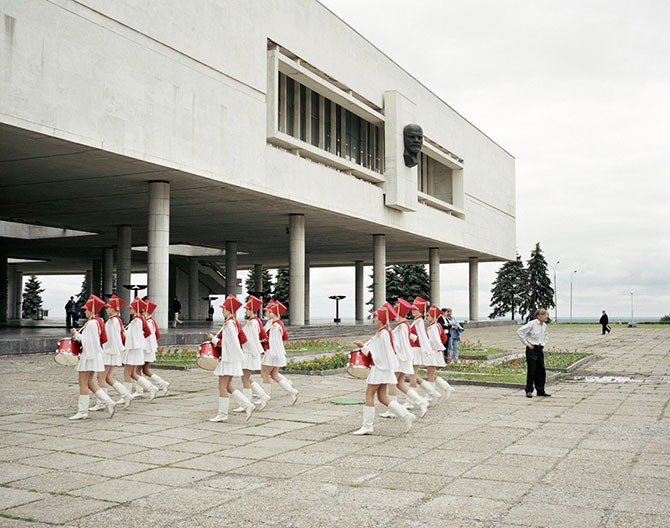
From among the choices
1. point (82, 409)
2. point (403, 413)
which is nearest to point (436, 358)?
point (403, 413)

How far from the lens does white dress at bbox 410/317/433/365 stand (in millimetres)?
12130

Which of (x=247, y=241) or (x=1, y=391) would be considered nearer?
(x=1, y=391)

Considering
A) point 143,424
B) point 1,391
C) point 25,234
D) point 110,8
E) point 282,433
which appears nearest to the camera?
point 282,433

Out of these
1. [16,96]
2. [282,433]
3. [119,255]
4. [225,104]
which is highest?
[225,104]

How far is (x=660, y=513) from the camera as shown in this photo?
5.73 m

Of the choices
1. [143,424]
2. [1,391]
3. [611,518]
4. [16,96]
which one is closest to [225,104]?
[16,96]

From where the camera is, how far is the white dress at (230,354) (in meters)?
10.5

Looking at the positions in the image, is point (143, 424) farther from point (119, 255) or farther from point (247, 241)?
point (247, 241)

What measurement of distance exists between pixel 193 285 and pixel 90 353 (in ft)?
152

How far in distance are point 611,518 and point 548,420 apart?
16.6 feet

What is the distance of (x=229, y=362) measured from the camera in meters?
10.6

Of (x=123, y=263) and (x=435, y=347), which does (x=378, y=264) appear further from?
(x=435, y=347)

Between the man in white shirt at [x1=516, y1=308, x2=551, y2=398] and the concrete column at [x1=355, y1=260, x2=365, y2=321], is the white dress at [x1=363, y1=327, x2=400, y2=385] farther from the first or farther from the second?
the concrete column at [x1=355, y1=260, x2=365, y2=321]

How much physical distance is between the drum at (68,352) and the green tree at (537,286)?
7969 cm
